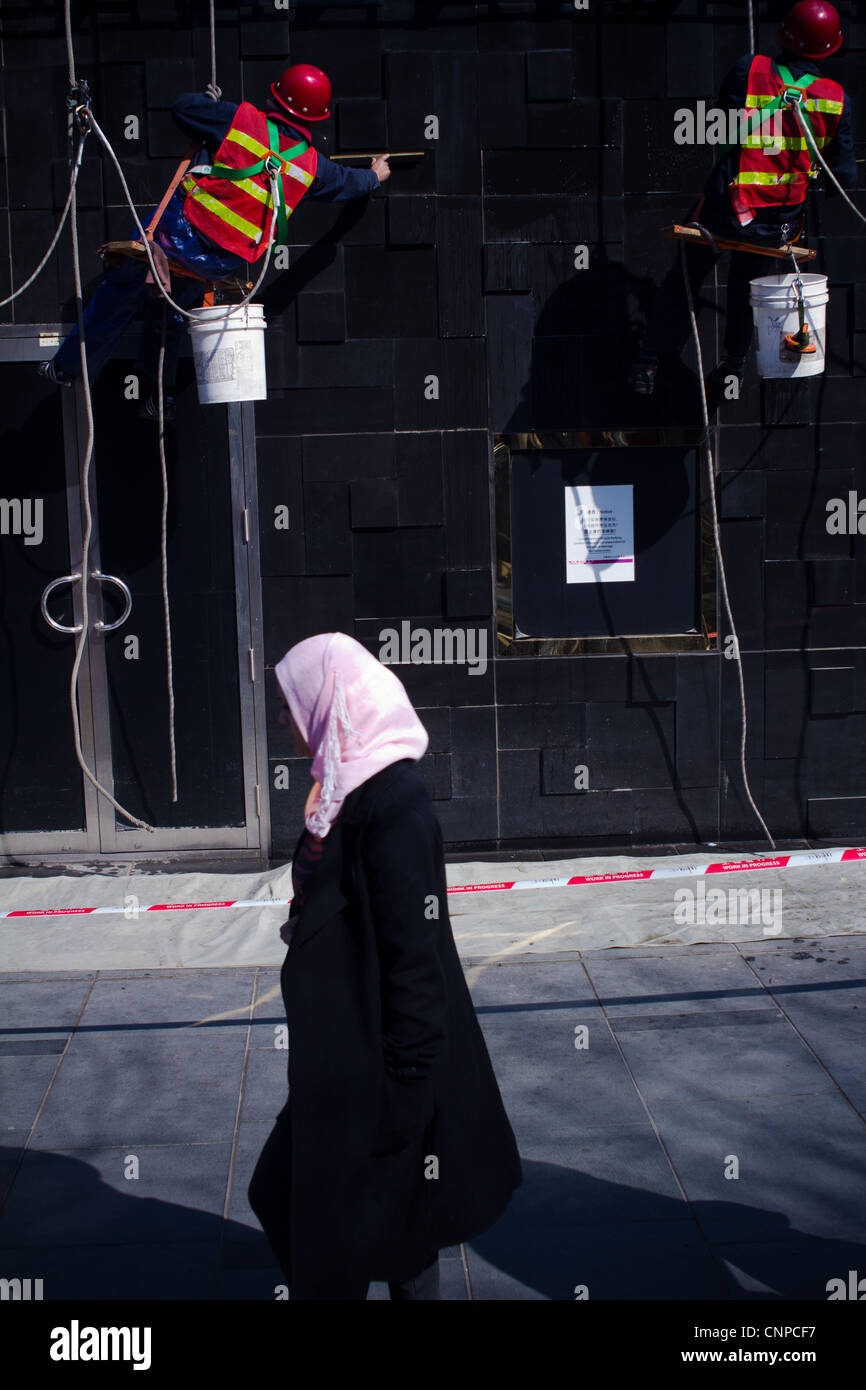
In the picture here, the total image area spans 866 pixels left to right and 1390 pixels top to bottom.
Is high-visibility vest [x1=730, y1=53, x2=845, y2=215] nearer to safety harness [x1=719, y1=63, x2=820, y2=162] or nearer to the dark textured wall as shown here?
safety harness [x1=719, y1=63, x2=820, y2=162]

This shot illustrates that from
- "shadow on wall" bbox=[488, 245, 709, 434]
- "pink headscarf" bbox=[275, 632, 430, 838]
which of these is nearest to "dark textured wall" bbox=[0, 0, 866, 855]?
"shadow on wall" bbox=[488, 245, 709, 434]

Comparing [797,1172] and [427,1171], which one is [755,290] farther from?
[427,1171]

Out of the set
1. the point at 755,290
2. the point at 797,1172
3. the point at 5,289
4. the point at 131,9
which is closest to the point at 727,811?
the point at 755,290

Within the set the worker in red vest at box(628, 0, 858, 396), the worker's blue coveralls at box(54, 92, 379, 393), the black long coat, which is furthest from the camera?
the worker in red vest at box(628, 0, 858, 396)

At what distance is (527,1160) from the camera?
410cm

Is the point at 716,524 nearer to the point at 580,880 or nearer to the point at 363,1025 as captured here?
the point at 580,880

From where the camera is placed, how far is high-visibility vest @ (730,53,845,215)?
576cm

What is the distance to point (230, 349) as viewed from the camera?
18.7ft

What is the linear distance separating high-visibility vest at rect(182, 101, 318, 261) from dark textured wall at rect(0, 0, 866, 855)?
22.5 inches

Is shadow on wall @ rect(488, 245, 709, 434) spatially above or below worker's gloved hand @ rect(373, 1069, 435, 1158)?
above

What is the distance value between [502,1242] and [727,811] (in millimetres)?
3716

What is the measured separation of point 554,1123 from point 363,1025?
181 cm

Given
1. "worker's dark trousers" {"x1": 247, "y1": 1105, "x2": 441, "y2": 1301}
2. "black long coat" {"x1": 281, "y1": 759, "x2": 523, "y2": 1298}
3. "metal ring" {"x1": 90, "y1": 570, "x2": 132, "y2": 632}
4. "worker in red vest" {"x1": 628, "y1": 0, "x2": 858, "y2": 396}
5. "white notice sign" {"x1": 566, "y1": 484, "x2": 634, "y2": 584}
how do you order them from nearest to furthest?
1. "black long coat" {"x1": 281, "y1": 759, "x2": 523, "y2": 1298}
2. "worker's dark trousers" {"x1": 247, "y1": 1105, "x2": 441, "y2": 1301}
3. "worker in red vest" {"x1": 628, "y1": 0, "x2": 858, "y2": 396}
4. "metal ring" {"x1": 90, "y1": 570, "x2": 132, "y2": 632}
5. "white notice sign" {"x1": 566, "y1": 484, "x2": 634, "y2": 584}
